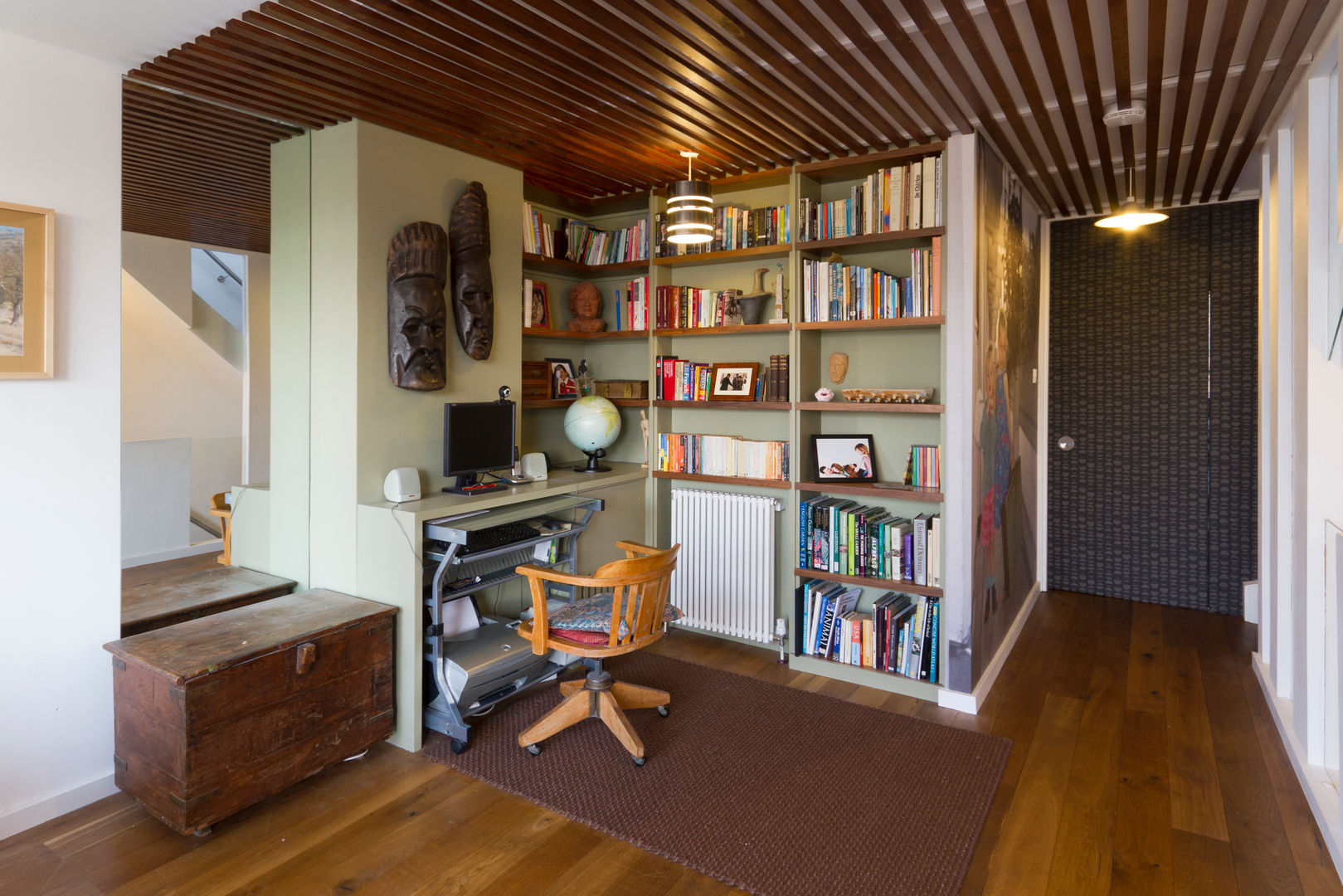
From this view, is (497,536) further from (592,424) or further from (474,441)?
(592,424)

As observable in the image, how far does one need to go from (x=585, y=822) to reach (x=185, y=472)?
204 cm

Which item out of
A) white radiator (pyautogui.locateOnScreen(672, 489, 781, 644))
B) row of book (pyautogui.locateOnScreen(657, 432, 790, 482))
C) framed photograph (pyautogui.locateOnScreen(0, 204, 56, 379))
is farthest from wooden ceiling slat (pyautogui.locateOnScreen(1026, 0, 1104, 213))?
framed photograph (pyautogui.locateOnScreen(0, 204, 56, 379))

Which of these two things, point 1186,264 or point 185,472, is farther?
point 1186,264

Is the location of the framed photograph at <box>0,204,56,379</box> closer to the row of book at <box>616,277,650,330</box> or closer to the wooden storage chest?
the wooden storage chest

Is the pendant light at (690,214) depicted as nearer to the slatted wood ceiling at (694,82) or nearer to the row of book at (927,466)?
the slatted wood ceiling at (694,82)

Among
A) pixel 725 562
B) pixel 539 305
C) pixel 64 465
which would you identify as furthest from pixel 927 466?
pixel 64 465

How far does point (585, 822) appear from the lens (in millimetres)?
2570

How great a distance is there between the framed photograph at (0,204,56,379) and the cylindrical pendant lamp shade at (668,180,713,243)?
7.43ft

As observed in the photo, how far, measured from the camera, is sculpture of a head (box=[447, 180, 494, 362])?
3.49 meters

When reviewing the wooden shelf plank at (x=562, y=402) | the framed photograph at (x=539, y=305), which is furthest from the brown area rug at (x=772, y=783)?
the framed photograph at (x=539, y=305)

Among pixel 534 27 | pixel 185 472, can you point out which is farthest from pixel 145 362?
pixel 534 27

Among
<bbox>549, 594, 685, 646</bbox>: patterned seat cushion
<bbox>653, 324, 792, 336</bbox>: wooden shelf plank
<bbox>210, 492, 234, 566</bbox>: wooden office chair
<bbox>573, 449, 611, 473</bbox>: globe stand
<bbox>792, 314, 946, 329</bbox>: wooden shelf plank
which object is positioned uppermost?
<bbox>653, 324, 792, 336</bbox>: wooden shelf plank

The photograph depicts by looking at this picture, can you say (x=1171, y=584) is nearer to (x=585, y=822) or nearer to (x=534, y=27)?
(x=585, y=822)

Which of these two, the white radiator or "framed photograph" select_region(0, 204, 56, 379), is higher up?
"framed photograph" select_region(0, 204, 56, 379)
